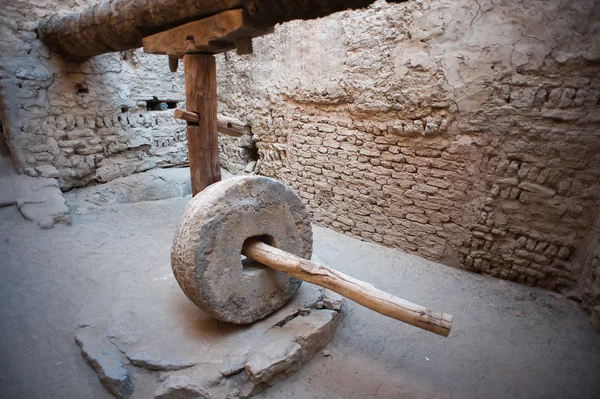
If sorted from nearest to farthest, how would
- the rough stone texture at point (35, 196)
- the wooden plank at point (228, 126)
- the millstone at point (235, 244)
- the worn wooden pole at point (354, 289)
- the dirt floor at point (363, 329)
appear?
1. the worn wooden pole at point (354, 289)
2. the millstone at point (235, 244)
3. the dirt floor at point (363, 329)
4. the wooden plank at point (228, 126)
5. the rough stone texture at point (35, 196)

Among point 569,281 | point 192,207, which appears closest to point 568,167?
point 569,281

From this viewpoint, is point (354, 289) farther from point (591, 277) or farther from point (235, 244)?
point (591, 277)

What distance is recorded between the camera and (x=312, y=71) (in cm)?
494

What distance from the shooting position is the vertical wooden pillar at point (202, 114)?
362 cm

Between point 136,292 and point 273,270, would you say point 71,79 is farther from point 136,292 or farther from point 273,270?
point 273,270

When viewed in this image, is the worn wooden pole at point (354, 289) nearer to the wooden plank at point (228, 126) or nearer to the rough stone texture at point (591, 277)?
the wooden plank at point (228, 126)

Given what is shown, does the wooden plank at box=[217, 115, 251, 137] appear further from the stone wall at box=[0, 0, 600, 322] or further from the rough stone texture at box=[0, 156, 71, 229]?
→ the rough stone texture at box=[0, 156, 71, 229]

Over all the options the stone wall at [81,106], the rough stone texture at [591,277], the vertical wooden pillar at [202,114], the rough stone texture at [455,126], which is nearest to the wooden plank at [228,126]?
the vertical wooden pillar at [202,114]

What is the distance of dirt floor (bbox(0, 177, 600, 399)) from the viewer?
2568 millimetres

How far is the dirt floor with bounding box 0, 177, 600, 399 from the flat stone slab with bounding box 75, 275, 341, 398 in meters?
0.14

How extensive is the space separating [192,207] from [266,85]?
371 centimetres

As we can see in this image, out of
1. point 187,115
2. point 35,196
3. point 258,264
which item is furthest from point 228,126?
point 35,196

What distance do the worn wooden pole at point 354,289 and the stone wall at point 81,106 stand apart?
4226 millimetres

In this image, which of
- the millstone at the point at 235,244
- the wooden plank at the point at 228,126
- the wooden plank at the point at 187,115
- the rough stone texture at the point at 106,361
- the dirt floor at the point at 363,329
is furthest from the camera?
the wooden plank at the point at 228,126
